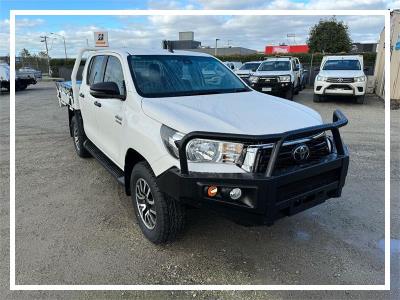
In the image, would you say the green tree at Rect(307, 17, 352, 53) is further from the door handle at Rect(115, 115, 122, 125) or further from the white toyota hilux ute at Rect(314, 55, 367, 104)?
the door handle at Rect(115, 115, 122, 125)

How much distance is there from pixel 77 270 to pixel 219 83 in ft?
8.21

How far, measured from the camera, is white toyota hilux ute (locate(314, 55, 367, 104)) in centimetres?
1251

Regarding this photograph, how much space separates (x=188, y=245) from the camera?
327 centimetres

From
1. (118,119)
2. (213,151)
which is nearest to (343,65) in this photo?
(118,119)

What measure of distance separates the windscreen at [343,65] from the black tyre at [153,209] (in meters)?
12.4

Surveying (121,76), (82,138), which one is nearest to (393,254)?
(121,76)

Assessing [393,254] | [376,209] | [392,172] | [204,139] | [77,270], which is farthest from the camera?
[392,172]

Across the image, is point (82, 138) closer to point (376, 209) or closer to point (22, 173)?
point (22, 173)

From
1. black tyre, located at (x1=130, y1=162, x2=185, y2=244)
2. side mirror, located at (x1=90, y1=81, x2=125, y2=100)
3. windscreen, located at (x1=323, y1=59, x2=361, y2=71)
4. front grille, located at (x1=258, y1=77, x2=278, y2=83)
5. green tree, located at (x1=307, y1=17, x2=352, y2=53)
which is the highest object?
green tree, located at (x1=307, y1=17, x2=352, y2=53)

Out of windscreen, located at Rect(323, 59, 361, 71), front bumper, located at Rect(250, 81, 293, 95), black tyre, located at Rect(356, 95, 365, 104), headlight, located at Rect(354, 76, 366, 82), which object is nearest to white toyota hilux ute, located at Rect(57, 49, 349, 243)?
front bumper, located at Rect(250, 81, 293, 95)

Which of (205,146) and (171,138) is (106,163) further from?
(205,146)

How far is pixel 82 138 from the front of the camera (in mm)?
5469

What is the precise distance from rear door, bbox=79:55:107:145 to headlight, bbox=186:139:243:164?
2.13 metres

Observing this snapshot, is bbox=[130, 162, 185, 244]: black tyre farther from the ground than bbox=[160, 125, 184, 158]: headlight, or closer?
closer
